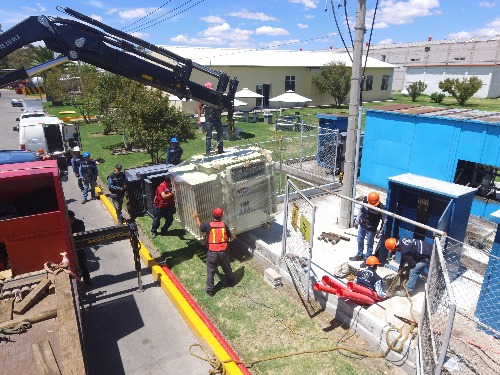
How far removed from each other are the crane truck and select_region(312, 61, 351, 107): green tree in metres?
29.0

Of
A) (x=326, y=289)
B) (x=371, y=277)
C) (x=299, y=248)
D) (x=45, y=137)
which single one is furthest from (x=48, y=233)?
(x=45, y=137)

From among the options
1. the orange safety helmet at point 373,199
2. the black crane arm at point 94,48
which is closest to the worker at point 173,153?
the black crane arm at point 94,48

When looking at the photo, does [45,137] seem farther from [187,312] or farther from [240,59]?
[240,59]

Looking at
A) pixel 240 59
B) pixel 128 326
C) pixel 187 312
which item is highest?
pixel 240 59

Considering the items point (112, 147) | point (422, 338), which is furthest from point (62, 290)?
point (112, 147)

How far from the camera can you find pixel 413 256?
6.31 m

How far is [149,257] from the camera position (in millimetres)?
8258

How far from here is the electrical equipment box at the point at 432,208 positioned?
6609mm

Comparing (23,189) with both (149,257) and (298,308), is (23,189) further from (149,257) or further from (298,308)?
(298,308)

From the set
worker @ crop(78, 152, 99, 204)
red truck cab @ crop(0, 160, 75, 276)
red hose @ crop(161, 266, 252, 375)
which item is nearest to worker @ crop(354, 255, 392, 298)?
red hose @ crop(161, 266, 252, 375)

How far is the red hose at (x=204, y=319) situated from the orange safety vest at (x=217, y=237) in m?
1.05

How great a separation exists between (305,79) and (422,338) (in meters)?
36.3

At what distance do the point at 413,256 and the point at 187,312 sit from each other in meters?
4.04

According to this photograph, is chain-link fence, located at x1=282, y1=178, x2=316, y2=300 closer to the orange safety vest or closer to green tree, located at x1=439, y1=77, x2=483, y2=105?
the orange safety vest
